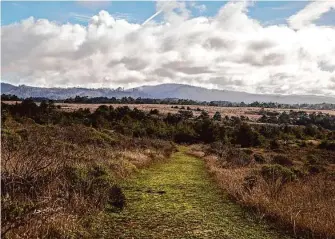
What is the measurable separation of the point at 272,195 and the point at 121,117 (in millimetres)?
58586

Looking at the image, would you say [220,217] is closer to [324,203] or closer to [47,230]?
[324,203]

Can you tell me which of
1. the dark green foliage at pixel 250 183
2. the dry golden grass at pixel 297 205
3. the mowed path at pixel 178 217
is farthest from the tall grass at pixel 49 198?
the dark green foliage at pixel 250 183

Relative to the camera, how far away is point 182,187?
1419 centimetres

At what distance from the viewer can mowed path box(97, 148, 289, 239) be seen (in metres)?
8.18

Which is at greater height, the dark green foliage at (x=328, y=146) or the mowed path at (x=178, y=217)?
Result: the mowed path at (x=178, y=217)

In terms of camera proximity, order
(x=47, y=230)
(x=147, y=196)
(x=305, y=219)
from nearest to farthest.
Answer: (x=47, y=230), (x=305, y=219), (x=147, y=196)

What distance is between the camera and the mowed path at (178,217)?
8177 mm

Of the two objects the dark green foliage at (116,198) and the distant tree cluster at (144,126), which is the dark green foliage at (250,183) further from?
the distant tree cluster at (144,126)

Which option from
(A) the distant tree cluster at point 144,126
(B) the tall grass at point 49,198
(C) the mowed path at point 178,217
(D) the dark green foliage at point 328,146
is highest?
(B) the tall grass at point 49,198

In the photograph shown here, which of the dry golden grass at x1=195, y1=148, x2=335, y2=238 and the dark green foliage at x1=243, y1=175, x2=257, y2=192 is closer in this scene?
the dry golden grass at x1=195, y1=148, x2=335, y2=238

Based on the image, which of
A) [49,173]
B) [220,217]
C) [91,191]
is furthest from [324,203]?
[49,173]

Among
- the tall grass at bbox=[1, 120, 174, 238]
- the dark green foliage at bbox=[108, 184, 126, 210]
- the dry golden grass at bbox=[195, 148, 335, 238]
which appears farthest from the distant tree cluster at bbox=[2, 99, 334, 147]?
Result: the tall grass at bbox=[1, 120, 174, 238]

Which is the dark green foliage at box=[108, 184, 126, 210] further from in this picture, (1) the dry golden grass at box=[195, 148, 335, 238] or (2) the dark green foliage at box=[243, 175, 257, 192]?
(2) the dark green foliage at box=[243, 175, 257, 192]

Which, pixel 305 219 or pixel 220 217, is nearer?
pixel 305 219
